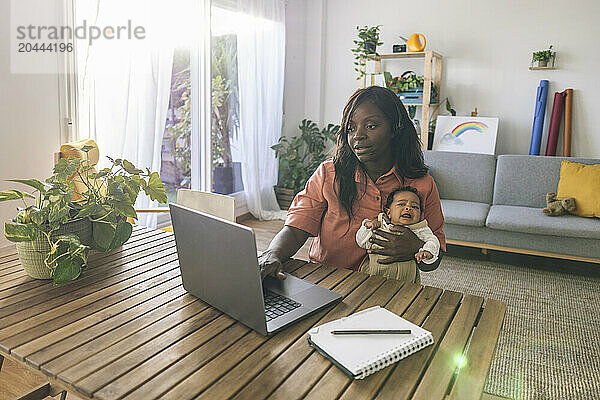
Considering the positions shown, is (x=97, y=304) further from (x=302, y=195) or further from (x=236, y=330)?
(x=302, y=195)

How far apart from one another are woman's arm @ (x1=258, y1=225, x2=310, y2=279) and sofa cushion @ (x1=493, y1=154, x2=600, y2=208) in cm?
305

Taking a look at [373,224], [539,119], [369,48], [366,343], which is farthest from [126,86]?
[539,119]

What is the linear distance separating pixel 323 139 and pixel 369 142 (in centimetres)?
399

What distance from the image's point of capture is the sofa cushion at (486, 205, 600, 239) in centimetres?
356

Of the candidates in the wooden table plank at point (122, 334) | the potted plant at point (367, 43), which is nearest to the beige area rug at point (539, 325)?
the wooden table plank at point (122, 334)

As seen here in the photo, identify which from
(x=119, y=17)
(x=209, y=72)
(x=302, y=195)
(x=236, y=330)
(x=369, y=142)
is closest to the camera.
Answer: (x=236, y=330)

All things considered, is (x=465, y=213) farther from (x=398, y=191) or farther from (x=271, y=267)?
(x=271, y=267)

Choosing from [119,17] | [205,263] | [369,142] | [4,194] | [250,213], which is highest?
[119,17]

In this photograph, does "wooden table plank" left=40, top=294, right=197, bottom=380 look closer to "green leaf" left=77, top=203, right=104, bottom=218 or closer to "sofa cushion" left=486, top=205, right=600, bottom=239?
"green leaf" left=77, top=203, right=104, bottom=218

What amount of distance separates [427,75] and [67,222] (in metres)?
3.95


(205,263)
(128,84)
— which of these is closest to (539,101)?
(128,84)

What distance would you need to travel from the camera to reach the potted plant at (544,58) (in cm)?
463

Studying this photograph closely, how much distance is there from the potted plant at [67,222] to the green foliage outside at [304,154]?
12.2 feet

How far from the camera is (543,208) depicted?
4094mm
